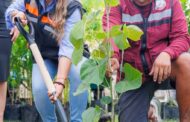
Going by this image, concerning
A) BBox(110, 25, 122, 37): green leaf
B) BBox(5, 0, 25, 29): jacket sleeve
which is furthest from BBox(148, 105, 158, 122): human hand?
BBox(110, 25, 122, 37): green leaf

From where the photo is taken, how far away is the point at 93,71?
1.88m

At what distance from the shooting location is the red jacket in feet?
8.18

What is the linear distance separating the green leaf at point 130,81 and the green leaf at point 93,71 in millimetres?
85

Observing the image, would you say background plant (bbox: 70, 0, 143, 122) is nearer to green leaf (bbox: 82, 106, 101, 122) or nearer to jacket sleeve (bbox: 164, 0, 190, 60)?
green leaf (bbox: 82, 106, 101, 122)

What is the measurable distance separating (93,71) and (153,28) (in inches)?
28.3

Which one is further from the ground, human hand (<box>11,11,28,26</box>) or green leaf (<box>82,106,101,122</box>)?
human hand (<box>11,11,28,26</box>)

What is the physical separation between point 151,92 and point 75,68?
1.40ft

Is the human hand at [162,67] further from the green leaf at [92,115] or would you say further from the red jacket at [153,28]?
the green leaf at [92,115]

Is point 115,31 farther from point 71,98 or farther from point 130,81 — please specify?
point 71,98

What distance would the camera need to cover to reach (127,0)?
2.58 metres

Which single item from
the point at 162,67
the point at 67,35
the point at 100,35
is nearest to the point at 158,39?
the point at 162,67

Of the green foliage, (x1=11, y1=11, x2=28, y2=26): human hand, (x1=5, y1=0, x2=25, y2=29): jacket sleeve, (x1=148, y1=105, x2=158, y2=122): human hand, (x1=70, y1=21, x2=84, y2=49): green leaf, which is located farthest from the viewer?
the green foliage

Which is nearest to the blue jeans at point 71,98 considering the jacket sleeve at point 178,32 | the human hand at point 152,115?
the human hand at point 152,115

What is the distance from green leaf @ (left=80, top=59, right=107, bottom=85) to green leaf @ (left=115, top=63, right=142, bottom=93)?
0.09m
